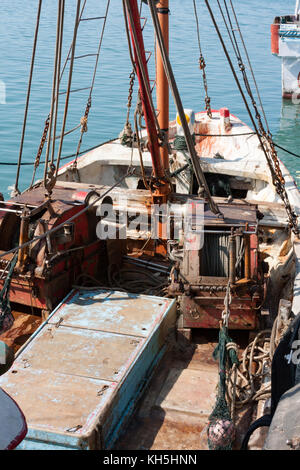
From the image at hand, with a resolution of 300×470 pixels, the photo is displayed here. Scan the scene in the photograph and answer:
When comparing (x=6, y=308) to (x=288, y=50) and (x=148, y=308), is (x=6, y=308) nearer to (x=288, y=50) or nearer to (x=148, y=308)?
(x=148, y=308)

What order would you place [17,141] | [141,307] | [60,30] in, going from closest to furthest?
1. [60,30]
2. [141,307]
3. [17,141]

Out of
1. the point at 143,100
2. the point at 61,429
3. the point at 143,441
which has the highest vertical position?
the point at 143,100

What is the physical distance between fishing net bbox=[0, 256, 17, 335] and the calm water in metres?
11.7

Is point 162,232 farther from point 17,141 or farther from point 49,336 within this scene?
point 17,141

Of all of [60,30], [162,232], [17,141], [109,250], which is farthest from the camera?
[17,141]

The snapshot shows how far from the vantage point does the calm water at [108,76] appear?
21938mm

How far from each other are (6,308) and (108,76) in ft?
84.0

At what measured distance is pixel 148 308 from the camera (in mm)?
6156

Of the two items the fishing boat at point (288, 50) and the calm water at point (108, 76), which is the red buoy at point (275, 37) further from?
the calm water at point (108, 76)

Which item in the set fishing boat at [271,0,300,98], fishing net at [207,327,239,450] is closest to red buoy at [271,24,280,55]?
fishing boat at [271,0,300,98]

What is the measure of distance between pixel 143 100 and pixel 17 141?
15141 millimetres

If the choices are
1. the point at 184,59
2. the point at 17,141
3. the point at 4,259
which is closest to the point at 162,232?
the point at 4,259

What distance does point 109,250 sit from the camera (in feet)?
24.4

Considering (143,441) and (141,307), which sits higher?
(141,307)
